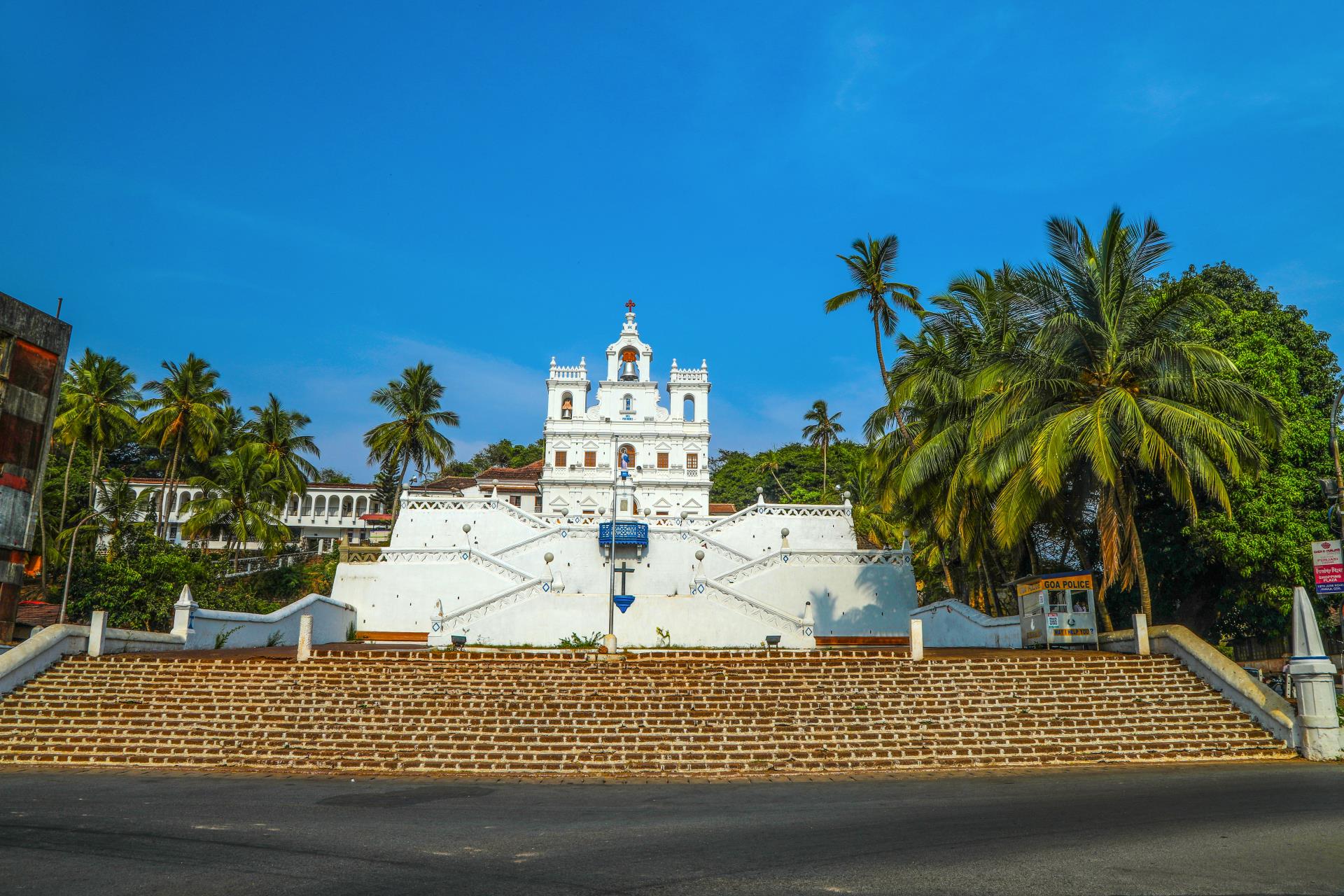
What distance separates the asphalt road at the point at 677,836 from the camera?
7551 mm

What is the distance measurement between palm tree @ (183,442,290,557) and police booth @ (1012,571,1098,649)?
34260 mm

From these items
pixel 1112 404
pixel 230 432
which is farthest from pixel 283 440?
pixel 1112 404

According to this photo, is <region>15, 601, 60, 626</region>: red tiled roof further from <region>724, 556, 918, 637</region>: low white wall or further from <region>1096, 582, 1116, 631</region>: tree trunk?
<region>1096, 582, 1116, 631</region>: tree trunk

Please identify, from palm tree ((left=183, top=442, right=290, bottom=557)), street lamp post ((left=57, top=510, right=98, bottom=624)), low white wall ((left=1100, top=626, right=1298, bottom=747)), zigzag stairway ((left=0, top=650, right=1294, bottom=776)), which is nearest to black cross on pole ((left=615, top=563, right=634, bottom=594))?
zigzag stairway ((left=0, top=650, right=1294, bottom=776))

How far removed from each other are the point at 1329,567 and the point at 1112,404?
21.1ft

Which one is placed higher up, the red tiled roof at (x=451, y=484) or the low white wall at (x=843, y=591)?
the red tiled roof at (x=451, y=484)

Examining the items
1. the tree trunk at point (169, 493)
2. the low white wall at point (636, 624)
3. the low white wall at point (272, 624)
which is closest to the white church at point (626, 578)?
the low white wall at point (636, 624)

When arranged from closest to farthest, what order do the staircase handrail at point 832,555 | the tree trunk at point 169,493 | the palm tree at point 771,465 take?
the staircase handrail at point 832,555 → the tree trunk at point 169,493 → the palm tree at point 771,465

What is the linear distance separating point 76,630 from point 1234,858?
74.1 ft

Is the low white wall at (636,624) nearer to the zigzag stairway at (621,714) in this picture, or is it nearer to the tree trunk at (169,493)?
the zigzag stairway at (621,714)

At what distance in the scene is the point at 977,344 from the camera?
29344mm

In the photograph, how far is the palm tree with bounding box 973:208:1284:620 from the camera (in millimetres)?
20453

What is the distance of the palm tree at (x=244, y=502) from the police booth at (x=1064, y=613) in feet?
112

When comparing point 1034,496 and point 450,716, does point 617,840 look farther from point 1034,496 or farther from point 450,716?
point 1034,496
